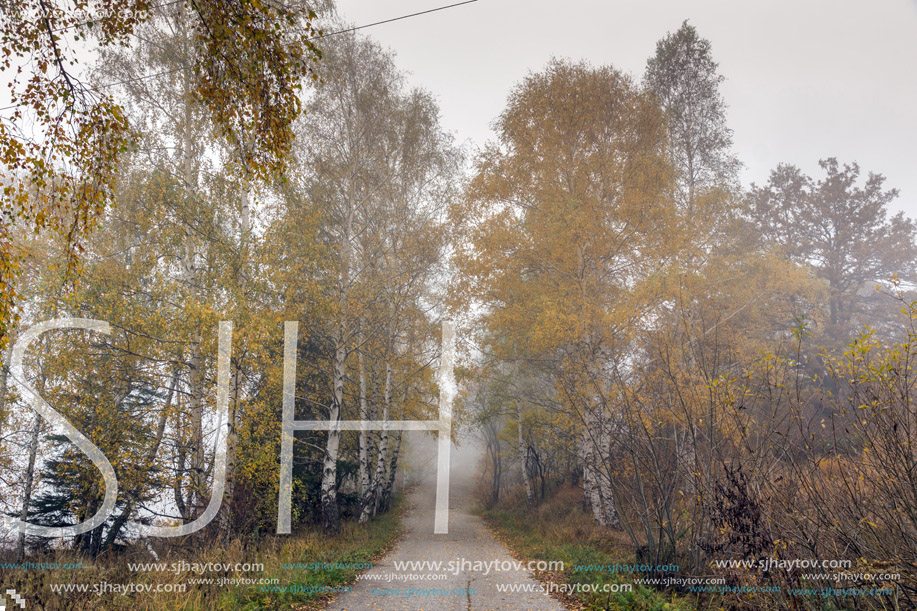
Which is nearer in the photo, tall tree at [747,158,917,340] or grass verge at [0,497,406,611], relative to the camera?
grass verge at [0,497,406,611]

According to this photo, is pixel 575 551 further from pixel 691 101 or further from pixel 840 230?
pixel 840 230

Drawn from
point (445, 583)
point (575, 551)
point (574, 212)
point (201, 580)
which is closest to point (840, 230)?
point (574, 212)

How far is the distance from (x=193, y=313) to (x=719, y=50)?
588 inches

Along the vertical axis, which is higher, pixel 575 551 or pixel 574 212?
pixel 574 212

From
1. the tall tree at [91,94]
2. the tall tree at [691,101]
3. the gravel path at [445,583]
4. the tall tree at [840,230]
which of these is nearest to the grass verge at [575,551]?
the gravel path at [445,583]

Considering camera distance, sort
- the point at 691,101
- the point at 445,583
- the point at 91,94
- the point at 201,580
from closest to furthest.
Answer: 1. the point at 91,94
2. the point at 201,580
3. the point at 445,583
4. the point at 691,101

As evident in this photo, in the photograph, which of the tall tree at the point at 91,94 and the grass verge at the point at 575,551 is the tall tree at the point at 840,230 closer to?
the grass verge at the point at 575,551

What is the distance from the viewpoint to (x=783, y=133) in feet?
60.3

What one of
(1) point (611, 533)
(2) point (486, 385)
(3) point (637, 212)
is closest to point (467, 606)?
(1) point (611, 533)

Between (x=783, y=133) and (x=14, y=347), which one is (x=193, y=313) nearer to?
(x=14, y=347)

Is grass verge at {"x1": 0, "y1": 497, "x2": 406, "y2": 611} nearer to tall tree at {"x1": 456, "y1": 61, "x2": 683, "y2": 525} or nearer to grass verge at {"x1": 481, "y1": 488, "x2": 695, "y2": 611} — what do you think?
grass verge at {"x1": 481, "y1": 488, "x2": 695, "y2": 611}

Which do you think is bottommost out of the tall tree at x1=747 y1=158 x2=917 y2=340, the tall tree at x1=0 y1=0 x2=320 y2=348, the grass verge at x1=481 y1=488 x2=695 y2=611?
the grass verge at x1=481 y1=488 x2=695 y2=611

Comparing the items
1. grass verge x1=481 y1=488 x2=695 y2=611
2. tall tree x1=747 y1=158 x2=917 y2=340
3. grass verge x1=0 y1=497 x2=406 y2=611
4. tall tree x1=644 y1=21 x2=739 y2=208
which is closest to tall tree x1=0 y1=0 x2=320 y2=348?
grass verge x1=0 y1=497 x2=406 y2=611

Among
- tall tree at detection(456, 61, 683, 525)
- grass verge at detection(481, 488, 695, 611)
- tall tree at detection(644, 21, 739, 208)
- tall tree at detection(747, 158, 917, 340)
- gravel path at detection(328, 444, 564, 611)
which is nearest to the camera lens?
grass verge at detection(481, 488, 695, 611)
